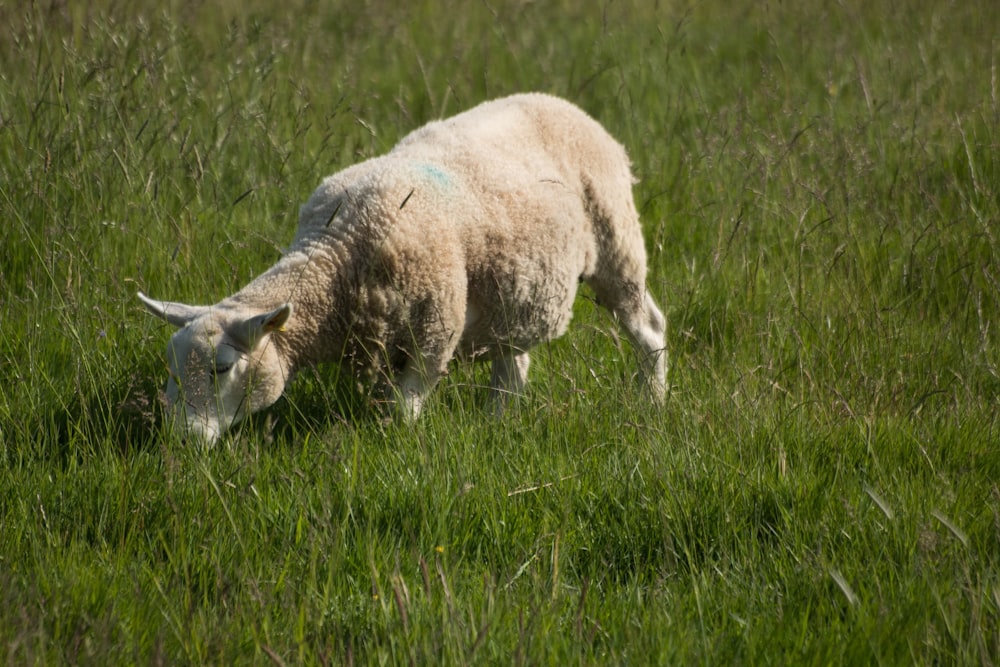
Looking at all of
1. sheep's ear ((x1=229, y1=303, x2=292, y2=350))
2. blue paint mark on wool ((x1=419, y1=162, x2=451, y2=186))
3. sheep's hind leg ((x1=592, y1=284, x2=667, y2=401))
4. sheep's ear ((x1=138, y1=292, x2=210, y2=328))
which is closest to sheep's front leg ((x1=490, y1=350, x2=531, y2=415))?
sheep's hind leg ((x1=592, y1=284, x2=667, y2=401))

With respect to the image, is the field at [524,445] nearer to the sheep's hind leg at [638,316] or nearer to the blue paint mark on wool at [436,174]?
the sheep's hind leg at [638,316]

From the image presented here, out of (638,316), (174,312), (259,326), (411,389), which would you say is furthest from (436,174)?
(638,316)

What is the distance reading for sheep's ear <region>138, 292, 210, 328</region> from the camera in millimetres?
3305

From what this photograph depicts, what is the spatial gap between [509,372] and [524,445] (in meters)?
1.00

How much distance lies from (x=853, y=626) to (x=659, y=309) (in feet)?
7.84

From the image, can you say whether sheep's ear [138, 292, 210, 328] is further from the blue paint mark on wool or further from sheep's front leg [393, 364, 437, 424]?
the blue paint mark on wool

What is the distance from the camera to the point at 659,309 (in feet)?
14.9

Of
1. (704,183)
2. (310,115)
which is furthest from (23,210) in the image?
(704,183)

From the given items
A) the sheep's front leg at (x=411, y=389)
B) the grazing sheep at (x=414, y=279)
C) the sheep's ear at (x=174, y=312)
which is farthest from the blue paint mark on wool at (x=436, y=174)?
the sheep's ear at (x=174, y=312)

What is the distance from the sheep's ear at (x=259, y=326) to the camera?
10.3ft

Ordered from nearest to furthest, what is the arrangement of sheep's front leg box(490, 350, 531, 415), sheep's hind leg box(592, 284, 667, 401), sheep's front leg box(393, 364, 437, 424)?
1. sheep's front leg box(393, 364, 437, 424)
2. sheep's front leg box(490, 350, 531, 415)
3. sheep's hind leg box(592, 284, 667, 401)

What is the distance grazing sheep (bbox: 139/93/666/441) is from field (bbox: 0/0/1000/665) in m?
0.17

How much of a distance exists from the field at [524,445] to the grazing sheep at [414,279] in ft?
0.57

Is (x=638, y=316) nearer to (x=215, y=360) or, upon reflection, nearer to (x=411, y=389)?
(x=411, y=389)
